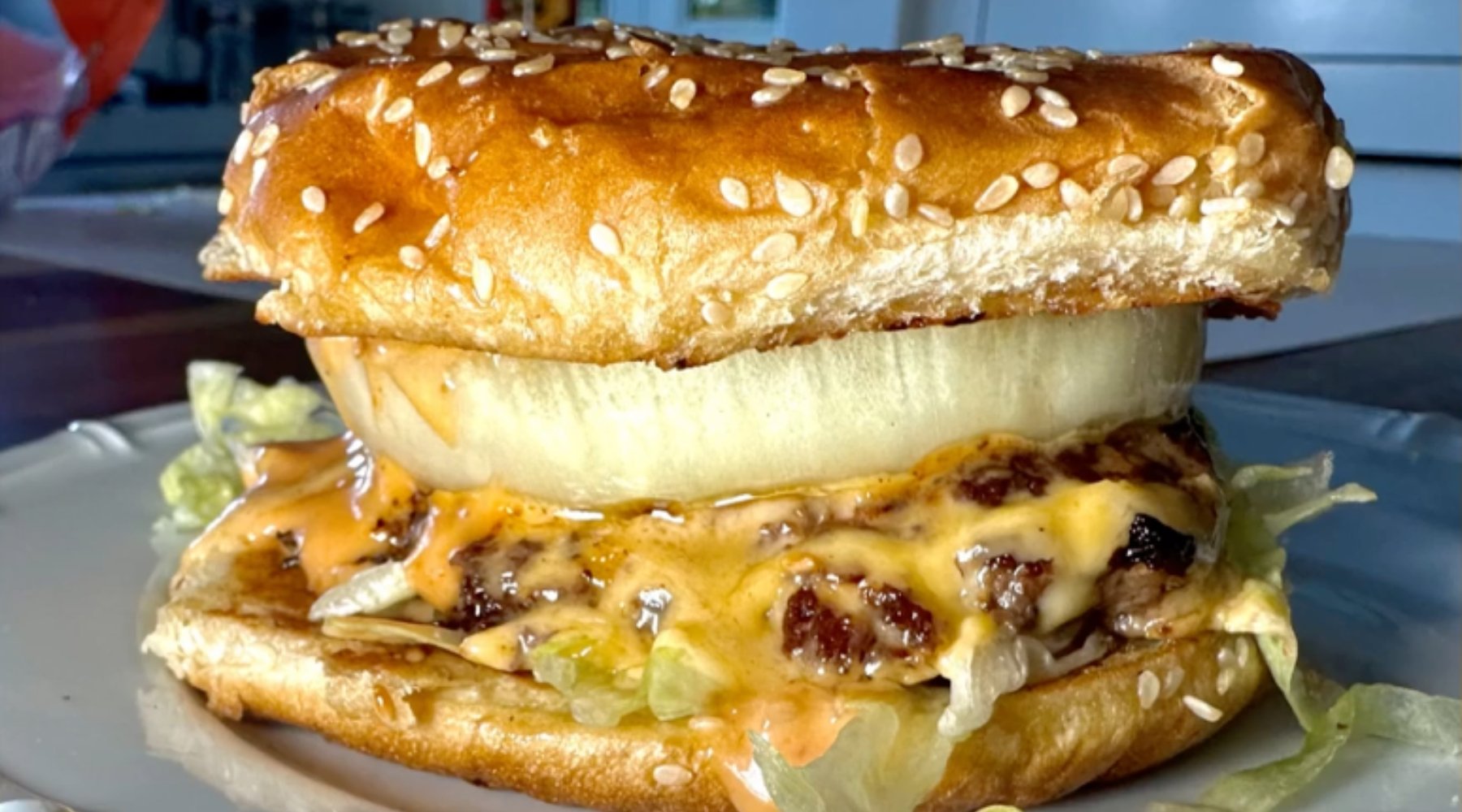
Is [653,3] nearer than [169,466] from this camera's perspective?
No

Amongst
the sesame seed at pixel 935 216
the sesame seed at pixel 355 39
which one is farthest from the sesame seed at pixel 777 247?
the sesame seed at pixel 355 39

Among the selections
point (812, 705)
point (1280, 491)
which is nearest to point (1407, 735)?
point (1280, 491)

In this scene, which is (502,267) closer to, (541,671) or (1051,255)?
(541,671)

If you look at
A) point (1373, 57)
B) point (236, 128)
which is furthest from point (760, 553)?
point (236, 128)

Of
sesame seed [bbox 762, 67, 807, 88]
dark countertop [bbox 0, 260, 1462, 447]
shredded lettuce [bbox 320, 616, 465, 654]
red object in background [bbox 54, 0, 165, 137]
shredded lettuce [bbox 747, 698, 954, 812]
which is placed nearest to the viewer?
shredded lettuce [bbox 747, 698, 954, 812]

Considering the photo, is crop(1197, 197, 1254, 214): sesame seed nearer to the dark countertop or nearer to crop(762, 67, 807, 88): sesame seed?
crop(762, 67, 807, 88): sesame seed

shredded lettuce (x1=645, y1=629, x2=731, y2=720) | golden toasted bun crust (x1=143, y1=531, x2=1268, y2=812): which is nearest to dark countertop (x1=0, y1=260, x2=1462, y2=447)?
golden toasted bun crust (x1=143, y1=531, x2=1268, y2=812)
